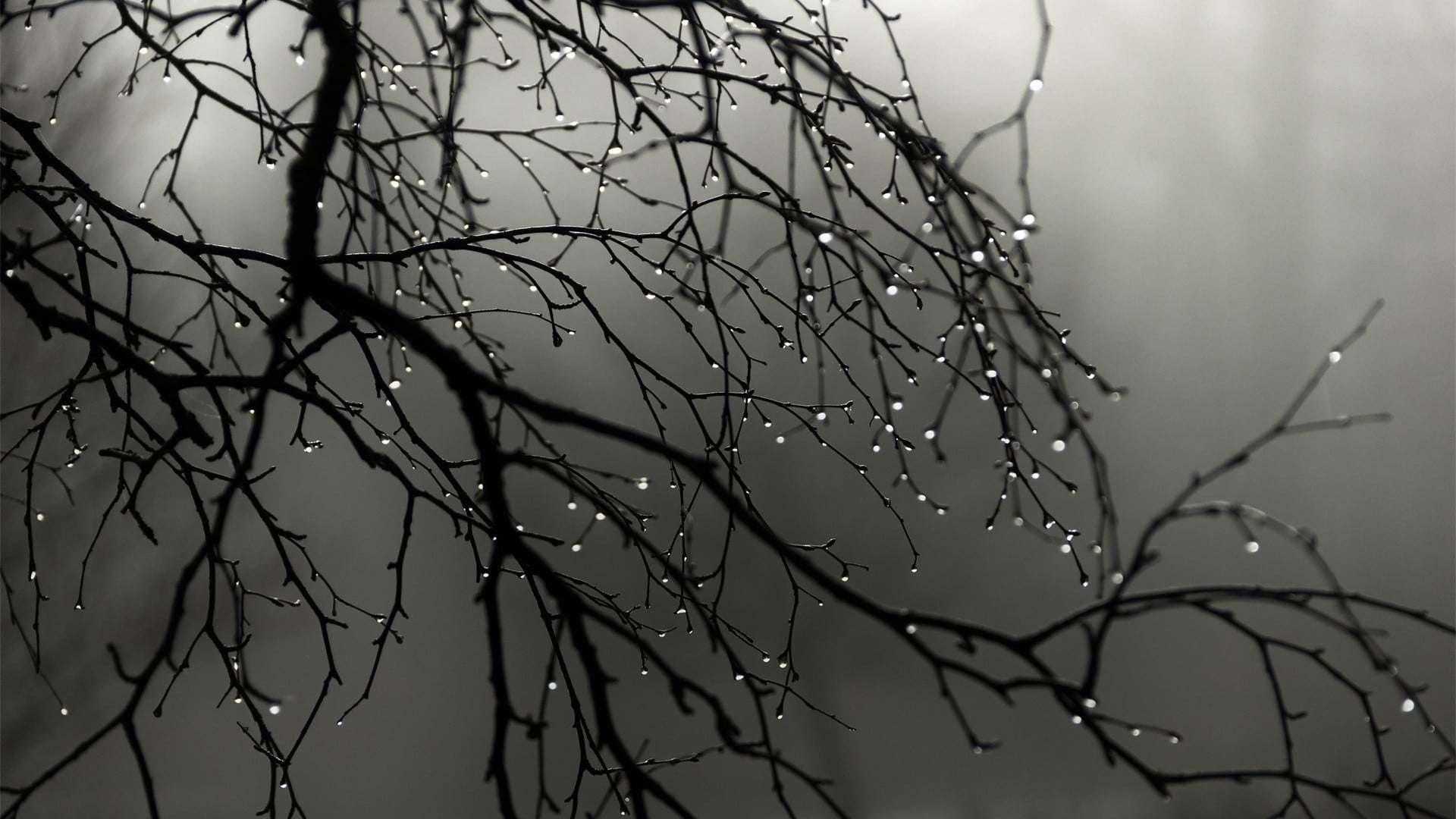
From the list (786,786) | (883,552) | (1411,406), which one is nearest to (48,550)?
(786,786)

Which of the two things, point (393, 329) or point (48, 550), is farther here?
point (48, 550)

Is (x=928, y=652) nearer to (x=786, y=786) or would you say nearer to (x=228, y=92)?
(x=786, y=786)

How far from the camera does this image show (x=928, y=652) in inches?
19.6

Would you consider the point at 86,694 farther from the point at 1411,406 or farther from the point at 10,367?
the point at 1411,406

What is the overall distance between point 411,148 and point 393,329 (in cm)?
226

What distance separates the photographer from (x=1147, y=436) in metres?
2.69

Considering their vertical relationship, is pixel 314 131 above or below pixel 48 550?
below

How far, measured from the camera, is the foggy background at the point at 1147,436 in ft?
8.48

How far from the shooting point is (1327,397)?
275cm

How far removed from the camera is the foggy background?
102 inches

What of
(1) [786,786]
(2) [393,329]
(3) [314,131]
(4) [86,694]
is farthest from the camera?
(1) [786,786]

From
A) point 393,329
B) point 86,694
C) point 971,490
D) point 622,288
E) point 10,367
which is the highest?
point 622,288

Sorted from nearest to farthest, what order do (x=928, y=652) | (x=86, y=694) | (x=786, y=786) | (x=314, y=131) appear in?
(x=928, y=652)
(x=314, y=131)
(x=86, y=694)
(x=786, y=786)

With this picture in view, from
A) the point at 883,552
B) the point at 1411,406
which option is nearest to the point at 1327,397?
the point at 1411,406
